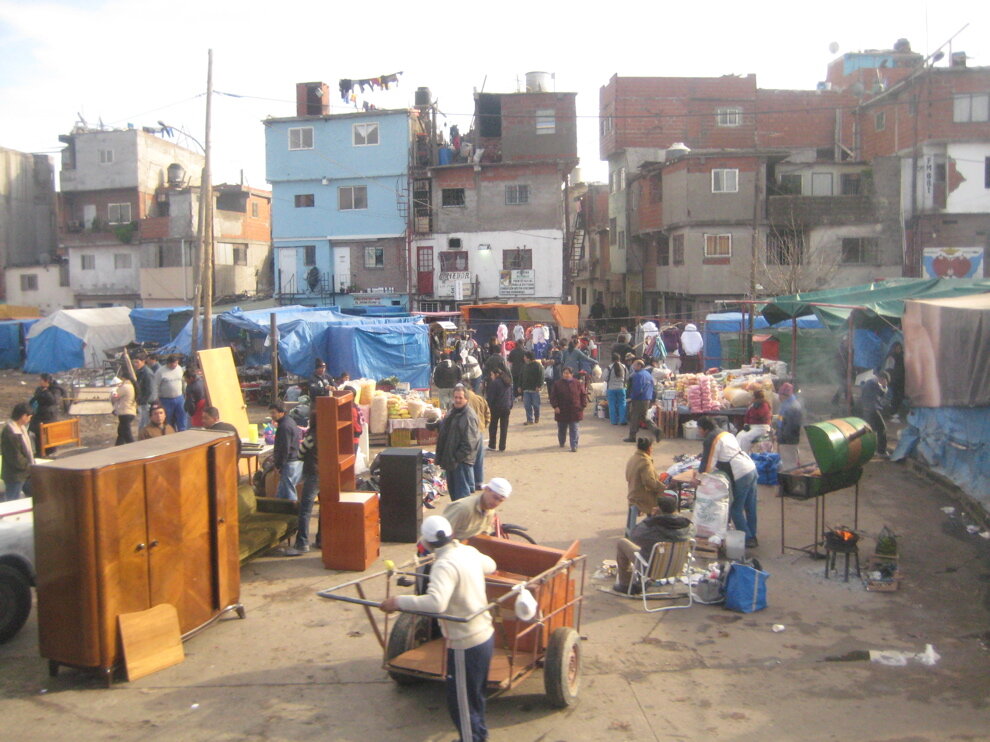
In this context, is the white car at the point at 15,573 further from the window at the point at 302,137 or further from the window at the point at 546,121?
the window at the point at 302,137

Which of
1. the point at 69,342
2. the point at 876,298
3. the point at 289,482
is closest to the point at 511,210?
the point at 69,342

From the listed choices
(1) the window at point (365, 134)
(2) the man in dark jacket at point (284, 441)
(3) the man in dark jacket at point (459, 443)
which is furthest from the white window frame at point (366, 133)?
(3) the man in dark jacket at point (459, 443)

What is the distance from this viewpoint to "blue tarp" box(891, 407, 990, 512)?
36.3 ft

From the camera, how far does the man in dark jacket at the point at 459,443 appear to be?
10305 millimetres

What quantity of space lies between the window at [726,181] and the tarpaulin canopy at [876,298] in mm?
18760

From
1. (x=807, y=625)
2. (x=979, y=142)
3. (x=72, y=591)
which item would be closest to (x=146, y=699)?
(x=72, y=591)

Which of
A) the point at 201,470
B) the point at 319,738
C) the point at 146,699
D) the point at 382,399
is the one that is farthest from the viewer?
the point at 382,399

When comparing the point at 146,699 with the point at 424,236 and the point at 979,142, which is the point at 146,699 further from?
the point at 979,142

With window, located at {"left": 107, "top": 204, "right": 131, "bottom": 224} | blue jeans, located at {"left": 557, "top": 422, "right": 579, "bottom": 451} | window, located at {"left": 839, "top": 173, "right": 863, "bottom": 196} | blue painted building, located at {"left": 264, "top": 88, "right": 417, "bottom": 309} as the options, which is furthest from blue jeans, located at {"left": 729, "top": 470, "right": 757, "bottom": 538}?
window, located at {"left": 107, "top": 204, "right": 131, "bottom": 224}

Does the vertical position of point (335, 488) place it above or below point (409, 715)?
above

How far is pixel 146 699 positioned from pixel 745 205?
34.7 metres

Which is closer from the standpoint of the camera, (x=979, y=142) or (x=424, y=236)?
(x=979, y=142)

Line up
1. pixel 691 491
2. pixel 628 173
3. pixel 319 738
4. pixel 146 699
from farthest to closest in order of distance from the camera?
1. pixel 628 173
2. pixel 691 491
3. pixel 146 699
4. pixel 319 738

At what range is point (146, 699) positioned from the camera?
629 cm
